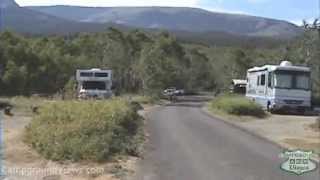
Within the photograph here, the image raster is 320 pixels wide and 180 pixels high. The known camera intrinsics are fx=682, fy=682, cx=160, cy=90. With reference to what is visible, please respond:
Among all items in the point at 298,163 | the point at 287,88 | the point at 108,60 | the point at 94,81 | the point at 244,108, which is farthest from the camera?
the point at 108,60

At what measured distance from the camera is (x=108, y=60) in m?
84.3

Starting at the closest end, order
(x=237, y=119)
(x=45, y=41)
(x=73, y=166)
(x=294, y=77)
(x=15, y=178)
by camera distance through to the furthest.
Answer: (x=15, y=178), (x=73, y=166), (x=237, y=119), (x=294, y=77), (x=45, y=41)

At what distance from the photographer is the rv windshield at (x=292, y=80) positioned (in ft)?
124

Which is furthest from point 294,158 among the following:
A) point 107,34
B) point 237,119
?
point 107,34

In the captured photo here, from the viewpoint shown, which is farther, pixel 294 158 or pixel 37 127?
pixel 37 127

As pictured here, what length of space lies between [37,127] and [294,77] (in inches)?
864

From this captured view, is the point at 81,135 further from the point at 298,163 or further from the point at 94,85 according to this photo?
A: the point at 94,85

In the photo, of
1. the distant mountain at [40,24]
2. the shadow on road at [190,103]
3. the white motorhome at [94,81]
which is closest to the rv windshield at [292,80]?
the white motorhome at [94,81]

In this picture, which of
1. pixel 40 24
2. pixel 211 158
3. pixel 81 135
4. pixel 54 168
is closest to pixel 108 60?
pixel 81 135

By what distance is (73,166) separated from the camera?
48.6ft

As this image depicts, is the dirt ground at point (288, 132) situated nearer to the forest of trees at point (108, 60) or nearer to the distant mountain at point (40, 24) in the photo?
the forest of trees at point (108, 60)

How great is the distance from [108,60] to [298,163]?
70125mm

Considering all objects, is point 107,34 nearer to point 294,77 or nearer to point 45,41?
point 45,41

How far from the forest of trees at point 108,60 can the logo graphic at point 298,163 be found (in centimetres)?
3838
